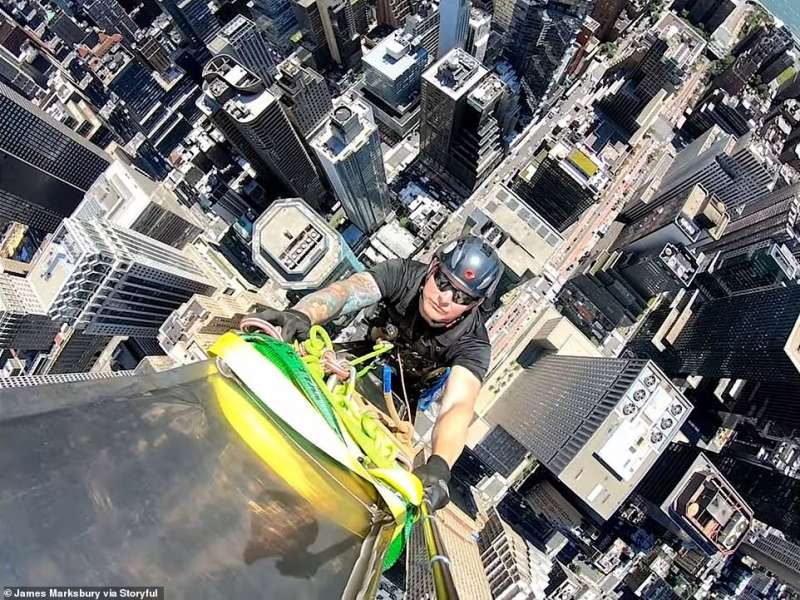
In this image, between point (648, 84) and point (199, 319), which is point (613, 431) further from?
point (648, 84)

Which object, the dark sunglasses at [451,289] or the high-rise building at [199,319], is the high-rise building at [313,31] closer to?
the high-rise building at [199,319]

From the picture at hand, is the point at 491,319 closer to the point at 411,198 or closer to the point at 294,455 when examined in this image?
the point at 411,198

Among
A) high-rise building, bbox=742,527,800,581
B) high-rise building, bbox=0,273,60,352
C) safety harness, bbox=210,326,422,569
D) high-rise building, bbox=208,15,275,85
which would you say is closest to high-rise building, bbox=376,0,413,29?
high-rise building, bbox=208,15,275,85

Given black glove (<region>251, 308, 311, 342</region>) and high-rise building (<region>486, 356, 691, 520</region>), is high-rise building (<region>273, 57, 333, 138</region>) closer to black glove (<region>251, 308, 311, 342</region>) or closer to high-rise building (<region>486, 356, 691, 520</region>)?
high-rise building (<region>486, 356, 691, 520</region>)

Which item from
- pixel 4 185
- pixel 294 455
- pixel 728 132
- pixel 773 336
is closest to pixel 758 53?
pixel 728 132

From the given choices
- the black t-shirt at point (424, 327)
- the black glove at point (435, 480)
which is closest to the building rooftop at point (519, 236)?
the black t-shirt at point (424, 327)

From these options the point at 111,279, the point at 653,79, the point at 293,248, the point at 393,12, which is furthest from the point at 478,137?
the point at 111,279
